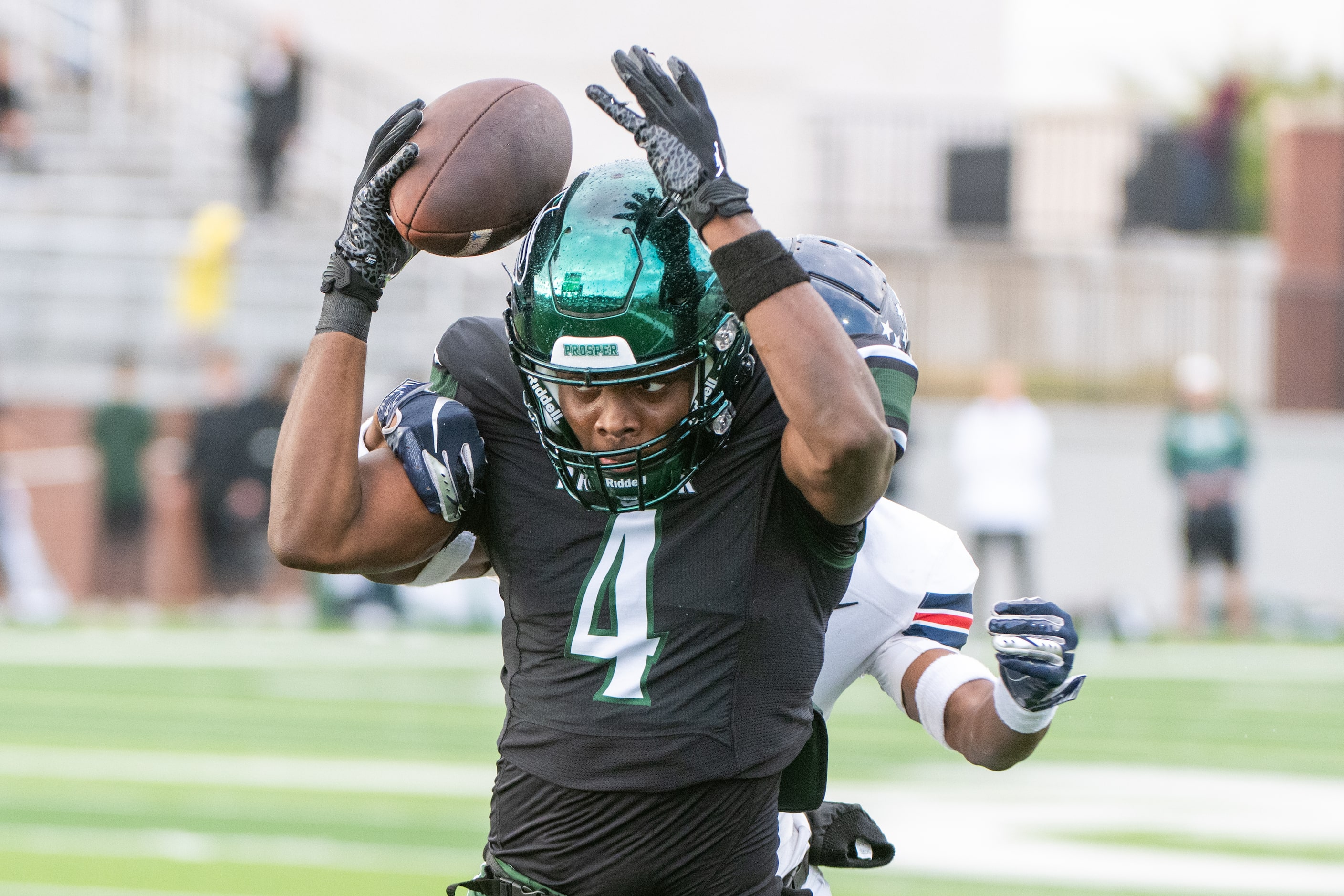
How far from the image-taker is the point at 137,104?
18250 mm

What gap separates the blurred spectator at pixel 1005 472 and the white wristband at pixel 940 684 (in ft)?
27.4

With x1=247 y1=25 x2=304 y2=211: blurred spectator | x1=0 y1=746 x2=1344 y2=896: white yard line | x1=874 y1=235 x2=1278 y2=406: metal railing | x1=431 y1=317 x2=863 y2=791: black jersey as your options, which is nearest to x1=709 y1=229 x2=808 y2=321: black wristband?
x1=431 y1=317 x2=863 y2=791: black jersey

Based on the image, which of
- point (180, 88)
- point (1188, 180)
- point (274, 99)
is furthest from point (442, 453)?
point (180, 88)

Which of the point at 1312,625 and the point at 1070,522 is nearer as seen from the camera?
the point at 1312,625

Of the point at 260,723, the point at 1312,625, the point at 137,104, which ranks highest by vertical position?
the point at 137,104

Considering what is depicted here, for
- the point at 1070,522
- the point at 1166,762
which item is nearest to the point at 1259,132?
the point at 1070,522

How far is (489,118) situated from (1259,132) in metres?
30.8

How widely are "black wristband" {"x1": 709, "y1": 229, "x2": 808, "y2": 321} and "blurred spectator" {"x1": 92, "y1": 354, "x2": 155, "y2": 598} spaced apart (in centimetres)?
1004

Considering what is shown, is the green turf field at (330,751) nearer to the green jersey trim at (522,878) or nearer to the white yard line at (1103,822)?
the white yard line at (1103,822)

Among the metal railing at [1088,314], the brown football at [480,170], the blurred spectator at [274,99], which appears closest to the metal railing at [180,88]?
the blurred spectator at [274,99]

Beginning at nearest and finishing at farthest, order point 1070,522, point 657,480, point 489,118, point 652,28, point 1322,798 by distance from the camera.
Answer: point 657,480 → point 489,118 → point 1322,798 → point 1070,522 → point 652,28

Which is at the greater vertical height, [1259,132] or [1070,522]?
[1259,132]

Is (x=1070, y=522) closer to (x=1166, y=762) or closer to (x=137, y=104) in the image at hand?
(x=1166, y=762)

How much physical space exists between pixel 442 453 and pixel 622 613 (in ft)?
1.10
